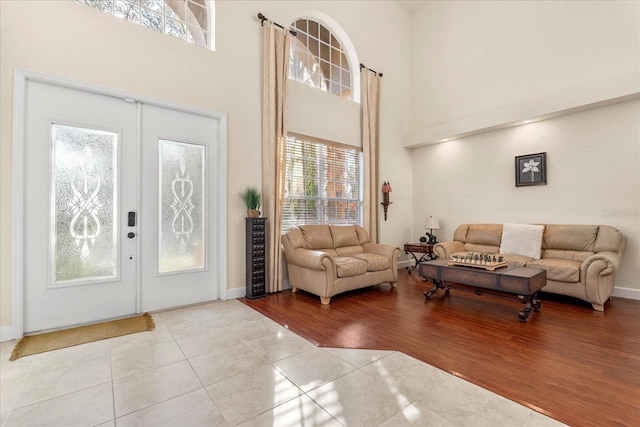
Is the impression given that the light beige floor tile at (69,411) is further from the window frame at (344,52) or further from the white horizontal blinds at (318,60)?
the window frame at (344,52)

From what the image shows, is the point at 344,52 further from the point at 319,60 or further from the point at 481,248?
the point at 481,248

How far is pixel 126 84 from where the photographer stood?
3373 mm

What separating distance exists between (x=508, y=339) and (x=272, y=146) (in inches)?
143

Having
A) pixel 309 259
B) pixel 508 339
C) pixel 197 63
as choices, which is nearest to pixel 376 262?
pixel 309 259

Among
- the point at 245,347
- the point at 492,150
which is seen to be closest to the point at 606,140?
the point at 492,150

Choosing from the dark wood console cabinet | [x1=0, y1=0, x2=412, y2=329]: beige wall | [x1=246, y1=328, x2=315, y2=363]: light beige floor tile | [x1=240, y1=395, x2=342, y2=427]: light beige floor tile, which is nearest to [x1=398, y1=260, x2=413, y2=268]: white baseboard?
[x1=0, y1=0, x2=412, y2=329]: beige wall

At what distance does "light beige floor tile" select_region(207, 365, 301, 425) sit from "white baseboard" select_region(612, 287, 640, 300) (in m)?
4.79

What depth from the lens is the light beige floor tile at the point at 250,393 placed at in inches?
68.9

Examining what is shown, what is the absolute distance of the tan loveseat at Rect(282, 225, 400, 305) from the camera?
12.8 ft

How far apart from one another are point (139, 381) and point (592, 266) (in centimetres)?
468

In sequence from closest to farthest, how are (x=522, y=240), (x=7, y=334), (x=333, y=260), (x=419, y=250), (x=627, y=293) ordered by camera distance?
(x=7, y=334)
(x=333, y=260)
(x=627, y=293)
(x=522, y=240)
(x=419, y=250)

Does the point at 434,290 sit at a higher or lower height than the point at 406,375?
higher

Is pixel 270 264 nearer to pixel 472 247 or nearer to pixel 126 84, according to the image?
pixel 126 84

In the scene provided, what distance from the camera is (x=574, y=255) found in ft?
13.7
